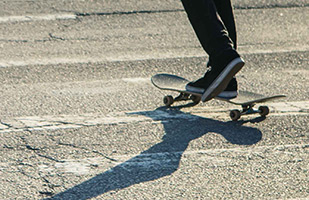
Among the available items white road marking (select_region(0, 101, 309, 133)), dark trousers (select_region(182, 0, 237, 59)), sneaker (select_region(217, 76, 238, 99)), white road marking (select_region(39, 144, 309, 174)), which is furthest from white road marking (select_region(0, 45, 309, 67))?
white road marking (select_region(39, 144, 309, 174))

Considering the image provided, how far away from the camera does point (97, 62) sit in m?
6.00

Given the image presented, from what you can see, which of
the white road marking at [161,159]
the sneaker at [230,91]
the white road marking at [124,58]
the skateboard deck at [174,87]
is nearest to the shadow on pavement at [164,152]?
the white road marking at [161,159]

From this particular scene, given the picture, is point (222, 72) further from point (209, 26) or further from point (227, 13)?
point (227, 13)

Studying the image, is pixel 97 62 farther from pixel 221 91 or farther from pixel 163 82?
pixel 221 91

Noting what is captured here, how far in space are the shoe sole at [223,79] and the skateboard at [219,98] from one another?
0.25 metres

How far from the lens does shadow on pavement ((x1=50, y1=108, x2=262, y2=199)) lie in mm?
3195

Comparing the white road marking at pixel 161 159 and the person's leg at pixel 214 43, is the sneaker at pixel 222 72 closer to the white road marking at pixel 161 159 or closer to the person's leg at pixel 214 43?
the person's leg at pixel 214 43

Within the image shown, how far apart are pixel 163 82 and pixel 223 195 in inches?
72.7

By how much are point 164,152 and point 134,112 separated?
852 millimetres

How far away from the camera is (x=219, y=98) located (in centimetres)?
441

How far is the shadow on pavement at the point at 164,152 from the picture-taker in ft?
10.5

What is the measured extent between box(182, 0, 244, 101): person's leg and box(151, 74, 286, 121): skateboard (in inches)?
11.4

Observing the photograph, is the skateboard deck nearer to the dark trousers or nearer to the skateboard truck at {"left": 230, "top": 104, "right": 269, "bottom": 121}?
the skateboard truck at {"left": 230, "top": 104, "right": 269, "bottom": 121}

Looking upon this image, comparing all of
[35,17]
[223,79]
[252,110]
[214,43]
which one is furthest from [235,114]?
[35,17]
